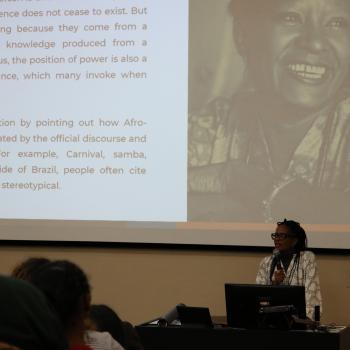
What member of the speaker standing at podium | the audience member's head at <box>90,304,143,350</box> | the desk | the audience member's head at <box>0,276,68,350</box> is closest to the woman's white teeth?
the speaker standing at podium

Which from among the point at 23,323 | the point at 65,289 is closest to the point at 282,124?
the point at 65,289

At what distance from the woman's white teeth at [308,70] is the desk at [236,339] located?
6.14ft

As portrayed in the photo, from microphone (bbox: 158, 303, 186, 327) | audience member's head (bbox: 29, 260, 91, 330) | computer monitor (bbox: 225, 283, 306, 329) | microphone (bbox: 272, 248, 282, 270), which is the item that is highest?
audience member's head (bbox: 29, 260, 91, 330)

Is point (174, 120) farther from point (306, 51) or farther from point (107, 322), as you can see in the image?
point (107, 322)

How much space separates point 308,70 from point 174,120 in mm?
956

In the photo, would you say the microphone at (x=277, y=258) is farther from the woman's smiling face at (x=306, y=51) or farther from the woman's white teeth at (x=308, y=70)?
the woman's white teeth at (x=308, y=70)

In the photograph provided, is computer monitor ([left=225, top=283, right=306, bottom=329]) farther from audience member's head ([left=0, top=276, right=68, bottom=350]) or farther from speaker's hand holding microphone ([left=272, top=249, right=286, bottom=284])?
audience member's head ([left=0, top=276, right=68, bottom=350])

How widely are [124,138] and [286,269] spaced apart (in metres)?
1.45

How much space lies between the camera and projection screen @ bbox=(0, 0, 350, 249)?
505 centimetres

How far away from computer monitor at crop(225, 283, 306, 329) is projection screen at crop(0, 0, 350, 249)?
4.61 feet

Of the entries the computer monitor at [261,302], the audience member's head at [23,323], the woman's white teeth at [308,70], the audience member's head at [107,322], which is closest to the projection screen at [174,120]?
the woman's white teeth at [308,70]

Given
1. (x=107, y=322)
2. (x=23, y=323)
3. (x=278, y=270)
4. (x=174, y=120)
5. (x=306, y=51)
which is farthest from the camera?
(x=174, y=120)

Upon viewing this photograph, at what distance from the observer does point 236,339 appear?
3.71 meters

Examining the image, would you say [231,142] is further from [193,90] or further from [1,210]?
[1,210]
